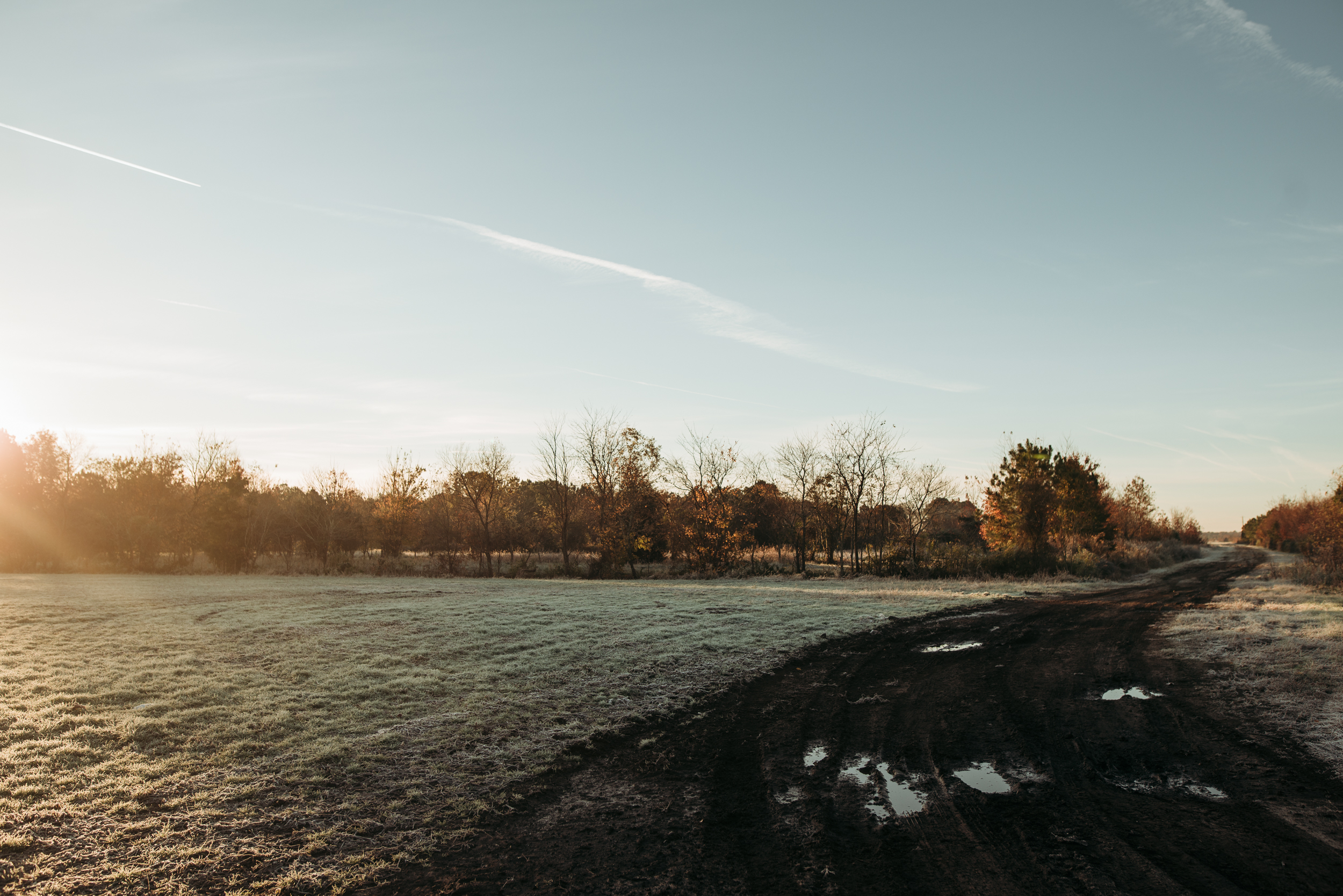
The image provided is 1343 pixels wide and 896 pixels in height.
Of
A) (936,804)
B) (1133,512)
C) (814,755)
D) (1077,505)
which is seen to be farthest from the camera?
(1133,512)

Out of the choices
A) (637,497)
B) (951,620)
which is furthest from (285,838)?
(637,497)

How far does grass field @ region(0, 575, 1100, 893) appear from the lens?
568 cm

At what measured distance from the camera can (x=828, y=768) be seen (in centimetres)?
741

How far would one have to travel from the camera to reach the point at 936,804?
6.29 meters

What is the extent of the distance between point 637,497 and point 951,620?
3097 centimetres

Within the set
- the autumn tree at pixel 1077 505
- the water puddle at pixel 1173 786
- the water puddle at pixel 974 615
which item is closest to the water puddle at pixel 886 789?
the water puddle at pixel 1173 786

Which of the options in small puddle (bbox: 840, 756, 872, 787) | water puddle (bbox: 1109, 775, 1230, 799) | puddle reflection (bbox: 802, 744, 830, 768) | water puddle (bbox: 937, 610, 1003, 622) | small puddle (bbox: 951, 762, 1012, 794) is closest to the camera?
water puddle (bbox: 1109, 775, 1230, 799)

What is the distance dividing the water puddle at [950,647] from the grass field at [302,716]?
264cm

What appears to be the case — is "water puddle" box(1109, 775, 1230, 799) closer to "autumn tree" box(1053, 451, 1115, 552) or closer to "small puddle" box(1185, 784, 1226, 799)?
"small puddle" box(1185, 784, 1226, 799)

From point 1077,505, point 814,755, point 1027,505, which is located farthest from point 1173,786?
point 1077,505

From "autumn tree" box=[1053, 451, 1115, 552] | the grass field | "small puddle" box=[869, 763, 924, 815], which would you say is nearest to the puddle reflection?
"small puddle" box=[869, 763, 924, 815]

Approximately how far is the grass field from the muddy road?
1.08 m

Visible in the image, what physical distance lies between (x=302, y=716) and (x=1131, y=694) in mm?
12526

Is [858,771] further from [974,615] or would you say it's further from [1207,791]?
[974,615]
